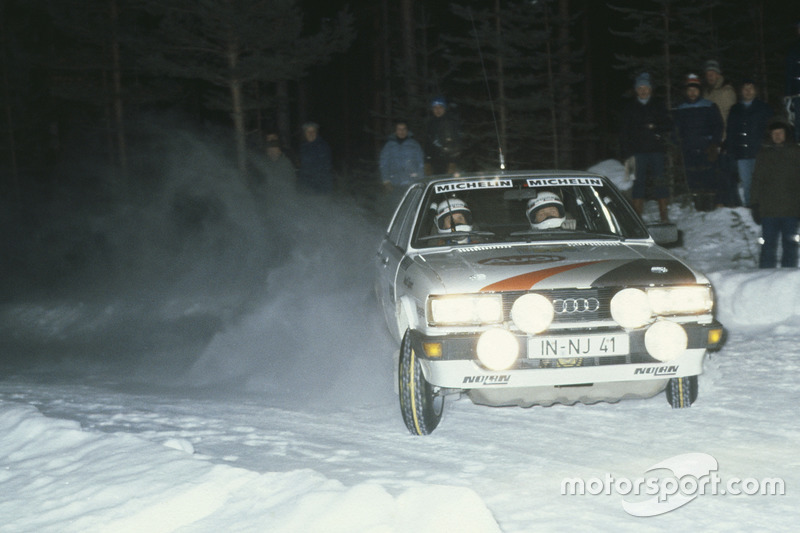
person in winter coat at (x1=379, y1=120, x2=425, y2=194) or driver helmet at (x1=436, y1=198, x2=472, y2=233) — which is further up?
person in winter coat at (x1=379, y1=120, x2=425, y2=194)

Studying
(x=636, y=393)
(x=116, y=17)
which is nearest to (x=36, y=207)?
(x=116, y=17)

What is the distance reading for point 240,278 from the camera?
48.8 ft

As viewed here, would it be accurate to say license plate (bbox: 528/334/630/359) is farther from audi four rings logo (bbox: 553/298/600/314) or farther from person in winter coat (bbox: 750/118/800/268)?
person in winter coat (bbox: 750/118/800/268)

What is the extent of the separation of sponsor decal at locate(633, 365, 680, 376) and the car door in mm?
1814

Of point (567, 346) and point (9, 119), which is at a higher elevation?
point (9, 119)

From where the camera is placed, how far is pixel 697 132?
11773 millimetres

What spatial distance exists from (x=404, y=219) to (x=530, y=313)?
220 centimetres

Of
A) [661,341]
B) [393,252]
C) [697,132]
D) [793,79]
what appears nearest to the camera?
[661,341]

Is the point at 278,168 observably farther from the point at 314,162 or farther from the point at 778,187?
the point at 778,187

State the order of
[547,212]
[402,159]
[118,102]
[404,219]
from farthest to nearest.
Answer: [118,102]
[402,159]
[404,219]
[547,212]

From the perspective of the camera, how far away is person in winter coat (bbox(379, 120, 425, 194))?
11391 mm

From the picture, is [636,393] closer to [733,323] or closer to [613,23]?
[733,323]

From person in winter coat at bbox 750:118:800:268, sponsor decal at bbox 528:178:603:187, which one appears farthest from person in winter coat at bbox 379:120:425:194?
sponsor decal at bbox 528:178:603:187

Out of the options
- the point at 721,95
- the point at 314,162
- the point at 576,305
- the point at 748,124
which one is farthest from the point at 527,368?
the point at 721,95
